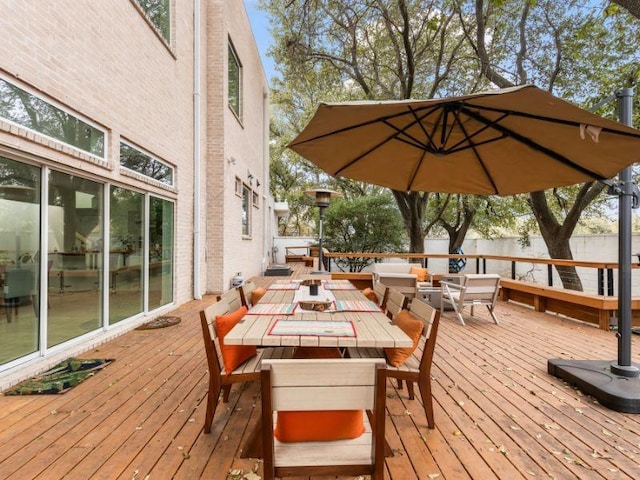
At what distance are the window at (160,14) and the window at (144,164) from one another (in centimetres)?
193

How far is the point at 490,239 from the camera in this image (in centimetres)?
1695

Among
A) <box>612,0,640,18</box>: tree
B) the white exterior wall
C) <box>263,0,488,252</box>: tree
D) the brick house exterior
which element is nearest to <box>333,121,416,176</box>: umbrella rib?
<box>612,0,640,18</box>: tree

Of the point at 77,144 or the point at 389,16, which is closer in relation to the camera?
the point at 77,144

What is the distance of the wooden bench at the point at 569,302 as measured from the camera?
16.5ft

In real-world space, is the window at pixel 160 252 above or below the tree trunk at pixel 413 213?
below

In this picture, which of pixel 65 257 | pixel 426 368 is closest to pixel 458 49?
pixel 426 368

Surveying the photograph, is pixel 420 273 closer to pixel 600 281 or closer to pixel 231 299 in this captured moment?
pixel 600 281

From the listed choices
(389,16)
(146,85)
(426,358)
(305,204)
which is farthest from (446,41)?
(305,204)

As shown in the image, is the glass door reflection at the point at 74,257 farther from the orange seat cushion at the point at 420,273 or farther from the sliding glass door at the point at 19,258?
the orange seat cushion at the point at 420,273

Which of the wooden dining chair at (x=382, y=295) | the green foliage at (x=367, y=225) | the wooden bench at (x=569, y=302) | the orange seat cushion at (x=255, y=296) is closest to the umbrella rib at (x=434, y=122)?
the wooden dining chair at (x=382, y=295)

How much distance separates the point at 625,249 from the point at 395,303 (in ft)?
6.08

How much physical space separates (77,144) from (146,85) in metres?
1.72

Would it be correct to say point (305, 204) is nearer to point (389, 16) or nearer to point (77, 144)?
point (389, 16)

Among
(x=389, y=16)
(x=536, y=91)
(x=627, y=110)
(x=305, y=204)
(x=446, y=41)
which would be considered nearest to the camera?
(x=536, y=91)
